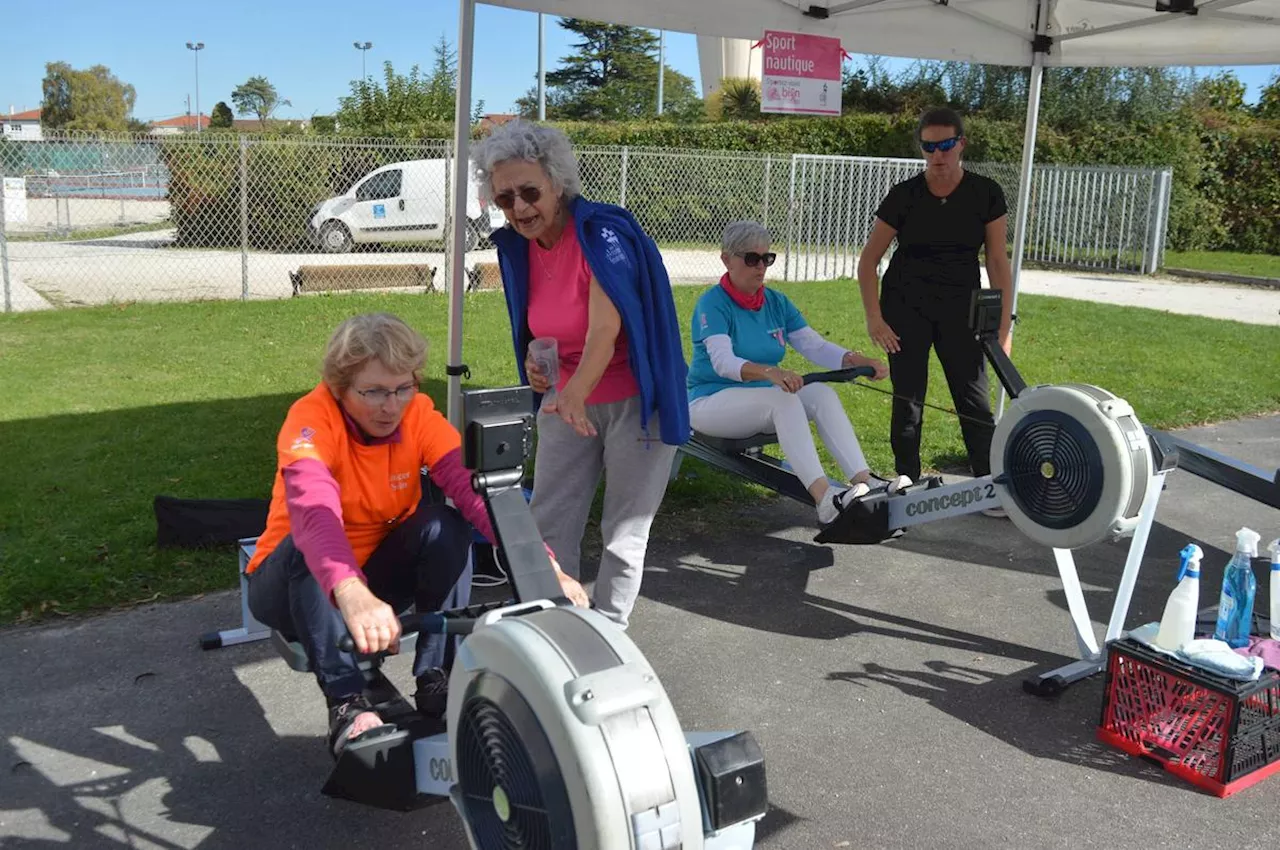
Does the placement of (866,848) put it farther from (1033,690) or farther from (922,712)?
(1033,690)

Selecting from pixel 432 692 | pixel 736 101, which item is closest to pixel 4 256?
pixel 432 692

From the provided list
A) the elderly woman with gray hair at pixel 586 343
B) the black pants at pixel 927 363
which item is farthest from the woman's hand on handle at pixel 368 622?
the black pants at pixel 927 363

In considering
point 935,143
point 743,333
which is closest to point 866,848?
point 743,333

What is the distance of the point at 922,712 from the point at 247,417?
4835 mm

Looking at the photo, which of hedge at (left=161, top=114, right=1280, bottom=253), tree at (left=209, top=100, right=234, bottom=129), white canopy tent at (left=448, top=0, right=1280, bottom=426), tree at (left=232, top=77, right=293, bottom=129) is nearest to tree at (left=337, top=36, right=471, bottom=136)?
hedge at (left=161, top=114, right=1280, bottom=253)

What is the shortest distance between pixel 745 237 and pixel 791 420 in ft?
2.50

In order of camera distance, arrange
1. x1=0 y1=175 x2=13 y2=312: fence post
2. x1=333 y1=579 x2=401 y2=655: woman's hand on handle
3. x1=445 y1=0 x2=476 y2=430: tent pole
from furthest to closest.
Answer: x1=0 y1=175 x2=13 y2=312: fence post < x1=445 y1=0 x2=476 y2=430: tent pole < x1=333 y1=579 x2=401 y2=655: woman's hand on handle

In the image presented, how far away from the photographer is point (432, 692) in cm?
296

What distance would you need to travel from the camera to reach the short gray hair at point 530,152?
9.64ft

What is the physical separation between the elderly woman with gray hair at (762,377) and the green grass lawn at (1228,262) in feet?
54.2

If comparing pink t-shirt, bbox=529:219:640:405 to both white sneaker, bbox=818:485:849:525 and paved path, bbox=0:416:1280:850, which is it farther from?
white sneaker, bbox=818:485:849:525

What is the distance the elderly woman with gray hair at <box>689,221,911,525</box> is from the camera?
4391 millimetres

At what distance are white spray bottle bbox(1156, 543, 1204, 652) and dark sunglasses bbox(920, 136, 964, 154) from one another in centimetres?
208

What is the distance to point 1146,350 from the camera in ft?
34.1
